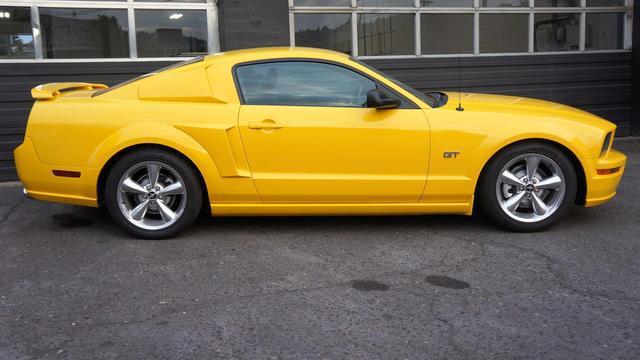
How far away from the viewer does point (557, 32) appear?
1006 centimetres

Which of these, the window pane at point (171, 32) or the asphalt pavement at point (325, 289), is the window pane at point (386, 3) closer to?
the window pane at point (171, 32)

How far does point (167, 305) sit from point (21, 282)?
1.15 metres

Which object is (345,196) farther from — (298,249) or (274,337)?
(274,337)

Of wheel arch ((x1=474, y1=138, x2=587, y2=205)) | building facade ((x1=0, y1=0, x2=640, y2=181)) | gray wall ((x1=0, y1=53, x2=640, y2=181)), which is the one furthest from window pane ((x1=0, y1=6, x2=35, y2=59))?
wheel arch ((x1=474, y1=138, x2=587, y2=205))

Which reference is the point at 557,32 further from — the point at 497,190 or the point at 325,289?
the point at 325,289

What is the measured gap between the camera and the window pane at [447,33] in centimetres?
945

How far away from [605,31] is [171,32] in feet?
22.0

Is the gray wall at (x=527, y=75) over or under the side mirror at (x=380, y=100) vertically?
over

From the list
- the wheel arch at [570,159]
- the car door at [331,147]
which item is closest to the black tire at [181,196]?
the car door at [331,147]

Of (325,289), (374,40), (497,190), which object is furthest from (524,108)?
(374,40)

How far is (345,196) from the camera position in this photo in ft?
16.5

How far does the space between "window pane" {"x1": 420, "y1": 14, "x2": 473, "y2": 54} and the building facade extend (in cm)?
1

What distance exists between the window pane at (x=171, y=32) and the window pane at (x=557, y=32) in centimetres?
508

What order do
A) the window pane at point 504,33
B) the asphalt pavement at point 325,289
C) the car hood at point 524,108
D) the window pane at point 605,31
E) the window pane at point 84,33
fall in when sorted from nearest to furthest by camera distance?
1. the asphalt pavement at point 325,289
2. the car hood at point 524,108
3. the window pane at point 84,33
4. the window pane at point 504,33
5. the window pane at point 605,31
